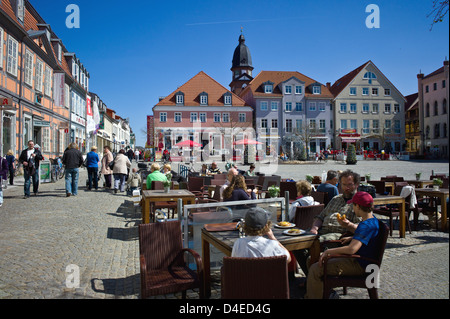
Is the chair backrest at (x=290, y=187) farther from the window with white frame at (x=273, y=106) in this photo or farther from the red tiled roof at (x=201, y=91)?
the window with white frame at (x=273, y=106)

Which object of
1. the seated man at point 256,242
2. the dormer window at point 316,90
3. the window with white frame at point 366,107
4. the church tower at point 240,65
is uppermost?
the church tower at point 240,65

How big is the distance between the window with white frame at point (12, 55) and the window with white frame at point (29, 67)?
1.21 meters

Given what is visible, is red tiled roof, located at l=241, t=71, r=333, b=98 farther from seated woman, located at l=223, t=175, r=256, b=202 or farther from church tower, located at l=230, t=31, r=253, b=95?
seated woman, located at l=223, t=175, r=256, b=202

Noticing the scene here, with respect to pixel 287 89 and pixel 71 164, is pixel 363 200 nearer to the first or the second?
pixel 71 164

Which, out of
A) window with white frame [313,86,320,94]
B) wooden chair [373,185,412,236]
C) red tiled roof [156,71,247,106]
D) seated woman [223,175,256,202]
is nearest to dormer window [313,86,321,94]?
window with white frame [313,86,320,94]

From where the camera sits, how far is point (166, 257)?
381 centimetres

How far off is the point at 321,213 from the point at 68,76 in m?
27.1

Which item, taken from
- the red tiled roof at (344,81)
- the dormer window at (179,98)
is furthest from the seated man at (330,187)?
the red tiled roof at (344,81)

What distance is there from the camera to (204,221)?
445 cm

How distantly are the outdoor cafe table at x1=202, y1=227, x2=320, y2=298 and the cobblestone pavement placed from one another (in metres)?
0.42

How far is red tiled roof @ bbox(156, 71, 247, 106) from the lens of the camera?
168 ft

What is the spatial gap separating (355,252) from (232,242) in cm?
113

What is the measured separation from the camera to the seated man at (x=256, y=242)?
117 inches

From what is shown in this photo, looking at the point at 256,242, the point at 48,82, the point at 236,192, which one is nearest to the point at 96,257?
the point at 236,192
